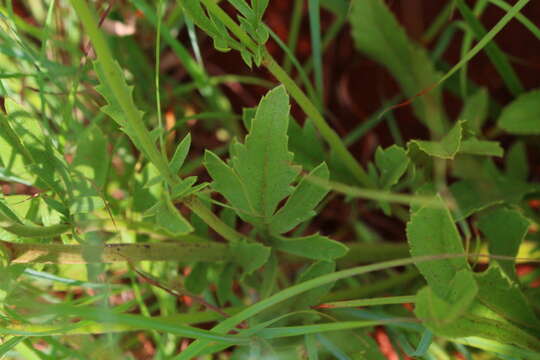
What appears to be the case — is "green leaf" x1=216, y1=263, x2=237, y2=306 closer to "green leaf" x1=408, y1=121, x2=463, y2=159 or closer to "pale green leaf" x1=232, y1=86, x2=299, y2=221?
"pale green leaf" x1=232, y1=86, x2=299, y2=221

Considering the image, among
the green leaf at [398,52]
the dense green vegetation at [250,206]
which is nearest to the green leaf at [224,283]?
the dense green vegetation at [250,206]

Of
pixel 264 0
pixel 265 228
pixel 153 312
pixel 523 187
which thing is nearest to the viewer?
pixel 264 0

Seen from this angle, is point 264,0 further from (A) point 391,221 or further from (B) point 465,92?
(A) point 391,221

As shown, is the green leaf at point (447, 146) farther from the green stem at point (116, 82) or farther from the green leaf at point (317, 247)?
the green stem at point (116, 82)

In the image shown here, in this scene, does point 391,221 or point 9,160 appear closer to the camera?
point 9,160

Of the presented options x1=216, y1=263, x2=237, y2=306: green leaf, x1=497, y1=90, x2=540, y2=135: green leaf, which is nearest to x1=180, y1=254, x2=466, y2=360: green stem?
x1=216, y1=263, x2=237, y2=306: green leaf

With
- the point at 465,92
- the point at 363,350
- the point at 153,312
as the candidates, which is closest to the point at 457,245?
the point at 363,350
